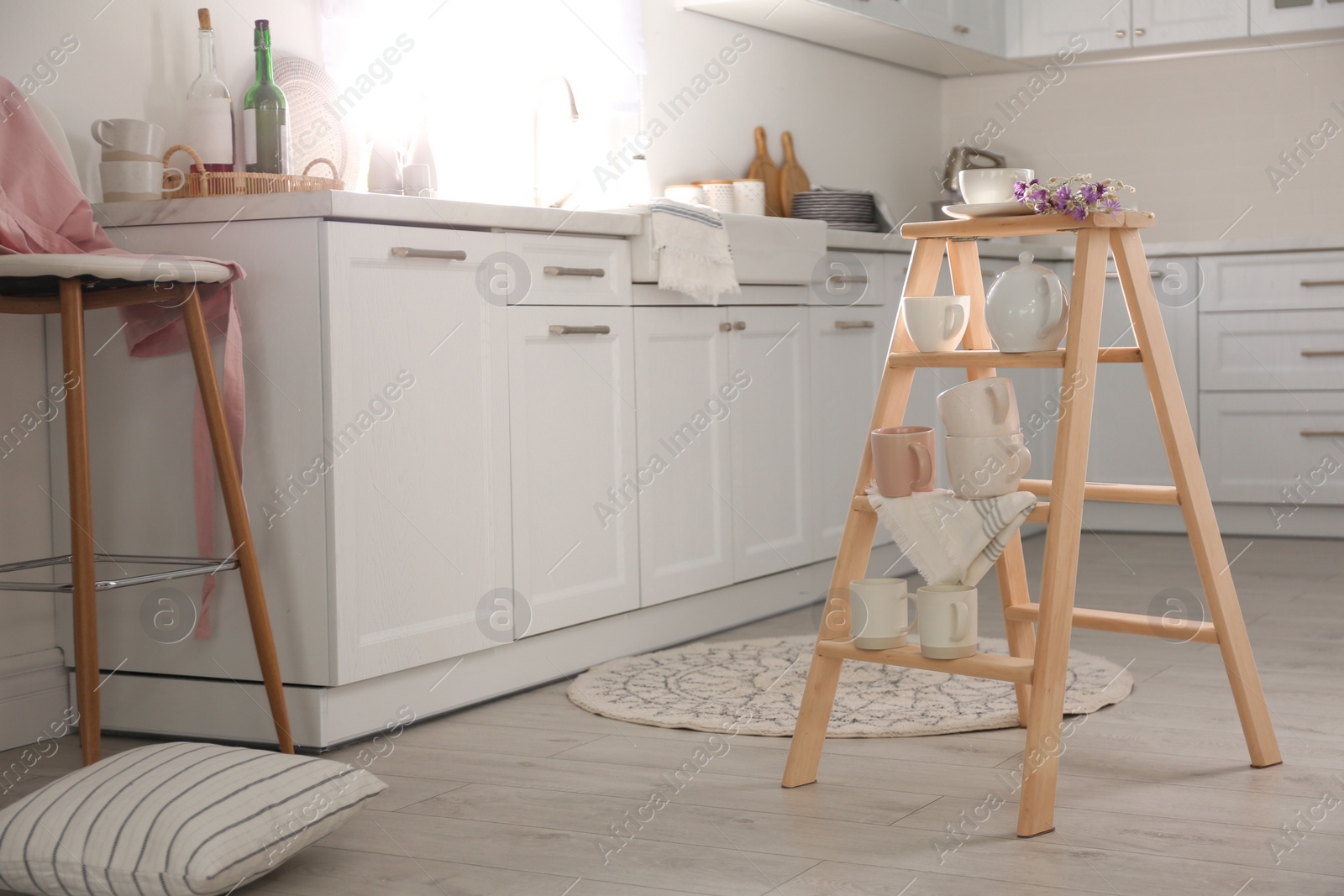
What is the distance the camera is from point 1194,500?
2.09 metres

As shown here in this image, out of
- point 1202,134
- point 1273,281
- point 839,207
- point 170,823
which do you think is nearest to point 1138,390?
point 1273,281

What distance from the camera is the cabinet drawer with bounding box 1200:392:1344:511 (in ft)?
14.6

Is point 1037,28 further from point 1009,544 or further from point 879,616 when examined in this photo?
point 879,616

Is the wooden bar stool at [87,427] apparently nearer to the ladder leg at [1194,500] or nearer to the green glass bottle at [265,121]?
the green glass bottle at [265,121]

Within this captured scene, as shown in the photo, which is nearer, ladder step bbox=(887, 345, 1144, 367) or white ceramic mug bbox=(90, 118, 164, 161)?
ladder step bbox=(887, 345, 1144, 367)

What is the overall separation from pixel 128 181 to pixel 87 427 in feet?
1.87

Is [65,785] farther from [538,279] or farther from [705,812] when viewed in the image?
[538,279]

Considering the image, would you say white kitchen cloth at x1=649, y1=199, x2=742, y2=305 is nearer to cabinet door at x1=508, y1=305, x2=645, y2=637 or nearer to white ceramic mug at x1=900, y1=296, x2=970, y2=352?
cabinet door at x1=508, y1=305, x2=645, y2=637

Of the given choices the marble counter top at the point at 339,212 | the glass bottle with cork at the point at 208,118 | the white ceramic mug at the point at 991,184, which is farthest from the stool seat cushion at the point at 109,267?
the white ceramic mug at the point at 991,184

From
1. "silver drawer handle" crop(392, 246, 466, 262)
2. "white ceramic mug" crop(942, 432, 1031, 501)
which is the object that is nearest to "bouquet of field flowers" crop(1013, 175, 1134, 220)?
"white ceramic mug" crop(942, 432, 1031, 501)

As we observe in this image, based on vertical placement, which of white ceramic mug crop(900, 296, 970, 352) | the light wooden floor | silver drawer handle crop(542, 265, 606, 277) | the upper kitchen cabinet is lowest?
the light wooden floor

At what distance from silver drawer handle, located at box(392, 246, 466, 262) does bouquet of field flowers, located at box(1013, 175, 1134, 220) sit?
3.35ft

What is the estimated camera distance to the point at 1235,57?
16.8 ft

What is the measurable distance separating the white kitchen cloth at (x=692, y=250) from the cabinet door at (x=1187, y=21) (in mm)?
2640
